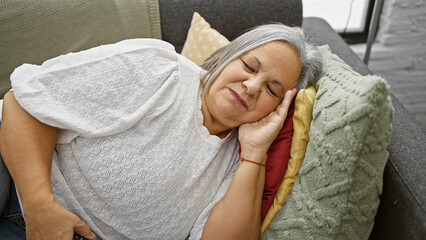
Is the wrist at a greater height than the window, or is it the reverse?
the wrist

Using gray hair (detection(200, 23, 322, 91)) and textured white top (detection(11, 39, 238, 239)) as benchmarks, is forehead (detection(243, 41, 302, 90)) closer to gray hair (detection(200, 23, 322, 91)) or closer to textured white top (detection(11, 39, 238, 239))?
gray hair (detection(200, 23, 322, 91))

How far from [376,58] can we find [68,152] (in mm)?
2017

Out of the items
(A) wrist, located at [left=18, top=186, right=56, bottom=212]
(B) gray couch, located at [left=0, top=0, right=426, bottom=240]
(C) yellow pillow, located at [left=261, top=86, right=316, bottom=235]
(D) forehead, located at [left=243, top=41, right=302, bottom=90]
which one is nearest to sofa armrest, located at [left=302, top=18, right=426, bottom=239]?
(B) gray couch, located at [left=0, top=0, right=426, bottom=240]

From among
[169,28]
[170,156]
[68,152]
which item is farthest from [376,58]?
[68,152]

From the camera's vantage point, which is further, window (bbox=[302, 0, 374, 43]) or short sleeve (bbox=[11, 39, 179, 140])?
window (bbox=[302, 0, 374, 43])

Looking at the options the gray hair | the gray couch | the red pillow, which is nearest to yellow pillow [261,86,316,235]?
the red pillow

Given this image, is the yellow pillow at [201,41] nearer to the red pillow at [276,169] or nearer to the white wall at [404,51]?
the red pillow at [276,169]

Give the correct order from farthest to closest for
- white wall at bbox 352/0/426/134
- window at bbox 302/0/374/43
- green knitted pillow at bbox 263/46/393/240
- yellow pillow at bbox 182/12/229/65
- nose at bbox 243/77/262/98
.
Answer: window at bbox 302/0/374/43
white wall at bbox 352/0/426/134
yellow pillow at bbox 182/12/229/65
nose at bbox 243/77/262/98
green knitted pillow at bbox 263/46/393/240

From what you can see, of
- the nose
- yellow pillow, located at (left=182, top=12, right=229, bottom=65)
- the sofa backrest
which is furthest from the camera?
the sofa backrest

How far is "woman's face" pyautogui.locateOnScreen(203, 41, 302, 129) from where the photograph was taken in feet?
3.58

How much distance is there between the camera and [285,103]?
1.12 metres

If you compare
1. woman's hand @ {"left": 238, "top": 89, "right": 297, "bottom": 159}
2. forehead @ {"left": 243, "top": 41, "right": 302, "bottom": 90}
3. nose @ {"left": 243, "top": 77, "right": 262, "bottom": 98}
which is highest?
forehead @ {"left": 243, "top": 41, "right": 302, "bottom": 90}

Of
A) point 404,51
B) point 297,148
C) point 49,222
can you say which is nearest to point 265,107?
point 297,148

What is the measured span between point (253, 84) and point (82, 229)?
2.18 ft
